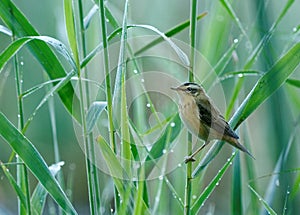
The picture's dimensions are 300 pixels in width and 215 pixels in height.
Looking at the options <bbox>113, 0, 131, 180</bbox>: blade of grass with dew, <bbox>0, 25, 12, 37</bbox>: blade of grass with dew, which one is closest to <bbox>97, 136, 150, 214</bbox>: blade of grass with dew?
<bbox>113, 0, 131, 180</bbox>: blade of grass with dew

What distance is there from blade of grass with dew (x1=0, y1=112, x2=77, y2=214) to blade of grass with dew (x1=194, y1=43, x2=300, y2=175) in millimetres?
202

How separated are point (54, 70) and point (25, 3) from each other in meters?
1.40

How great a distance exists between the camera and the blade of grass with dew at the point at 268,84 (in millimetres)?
748

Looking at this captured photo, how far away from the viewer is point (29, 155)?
0.76 metres

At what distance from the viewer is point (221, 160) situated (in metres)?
2.07

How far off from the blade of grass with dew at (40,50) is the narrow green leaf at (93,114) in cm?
7

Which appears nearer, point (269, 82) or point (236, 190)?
point (269, 82)

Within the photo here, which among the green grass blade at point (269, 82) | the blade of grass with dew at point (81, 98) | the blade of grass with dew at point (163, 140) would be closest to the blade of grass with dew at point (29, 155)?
the blade of grass with dew at point (81, 98)

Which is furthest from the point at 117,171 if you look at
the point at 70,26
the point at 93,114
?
the point at 70,26

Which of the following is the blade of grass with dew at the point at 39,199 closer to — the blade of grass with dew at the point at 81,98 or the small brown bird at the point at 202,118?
the blade of grass with dew at the point at 81,98

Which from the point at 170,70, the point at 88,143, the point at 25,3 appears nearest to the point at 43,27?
the point at 25,3

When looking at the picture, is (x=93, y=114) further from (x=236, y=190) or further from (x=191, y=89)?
(x=236, y=190)

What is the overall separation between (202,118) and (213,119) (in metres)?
0.02

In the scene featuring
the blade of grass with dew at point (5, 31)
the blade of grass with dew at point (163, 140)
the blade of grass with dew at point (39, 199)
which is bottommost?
the blade of grass with dew at point (39, 199)
